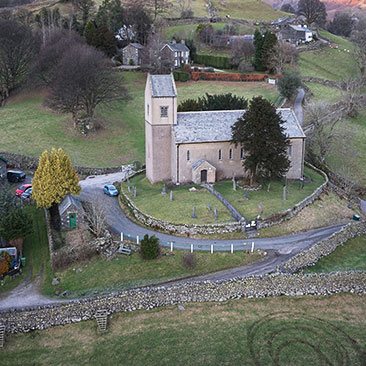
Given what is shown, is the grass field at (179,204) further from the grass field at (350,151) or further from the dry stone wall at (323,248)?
the grass field at (350,151)

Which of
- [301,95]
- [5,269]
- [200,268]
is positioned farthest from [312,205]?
[301,95]

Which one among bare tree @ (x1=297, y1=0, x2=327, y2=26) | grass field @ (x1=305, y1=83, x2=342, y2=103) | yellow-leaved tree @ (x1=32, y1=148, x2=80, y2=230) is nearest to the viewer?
yellow-leaved tree @ (x1=32, y1=148, x2=80, y2=230)

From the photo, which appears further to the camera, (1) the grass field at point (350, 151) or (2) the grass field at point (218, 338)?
(1) the grass field at point (350, 151)

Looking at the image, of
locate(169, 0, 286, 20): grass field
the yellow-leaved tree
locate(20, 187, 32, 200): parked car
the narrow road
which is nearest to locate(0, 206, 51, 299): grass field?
the yellow-leaved tree

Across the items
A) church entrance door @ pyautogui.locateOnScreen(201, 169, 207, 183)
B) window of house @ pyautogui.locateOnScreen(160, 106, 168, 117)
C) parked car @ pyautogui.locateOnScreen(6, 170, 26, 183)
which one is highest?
window of house @ pyautogui.locateOnScreen(160, 106, 168, 117)

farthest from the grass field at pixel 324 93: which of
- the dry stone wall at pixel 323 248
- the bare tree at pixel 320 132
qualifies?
the dry stone wall at pixel 323 248

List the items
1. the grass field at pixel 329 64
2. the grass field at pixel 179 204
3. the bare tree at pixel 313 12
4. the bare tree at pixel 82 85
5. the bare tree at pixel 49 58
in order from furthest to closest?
the bare tree at pixel 313 12 → the grass field at pixel 329 64 → the bare tree at pixel 49 58 → the bare tree at pixel 82 85 → the grass field at pixel 179 204

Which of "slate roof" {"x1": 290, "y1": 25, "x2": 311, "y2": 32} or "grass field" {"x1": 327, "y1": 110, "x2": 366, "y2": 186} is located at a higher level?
"slate roof" {"x1": 290, "y1": 25, "x2": 311, "y2": 32}

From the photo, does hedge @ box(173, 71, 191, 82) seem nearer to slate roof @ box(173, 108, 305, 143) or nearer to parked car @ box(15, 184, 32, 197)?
slate roof @ box(173, 108, 305, 143)
